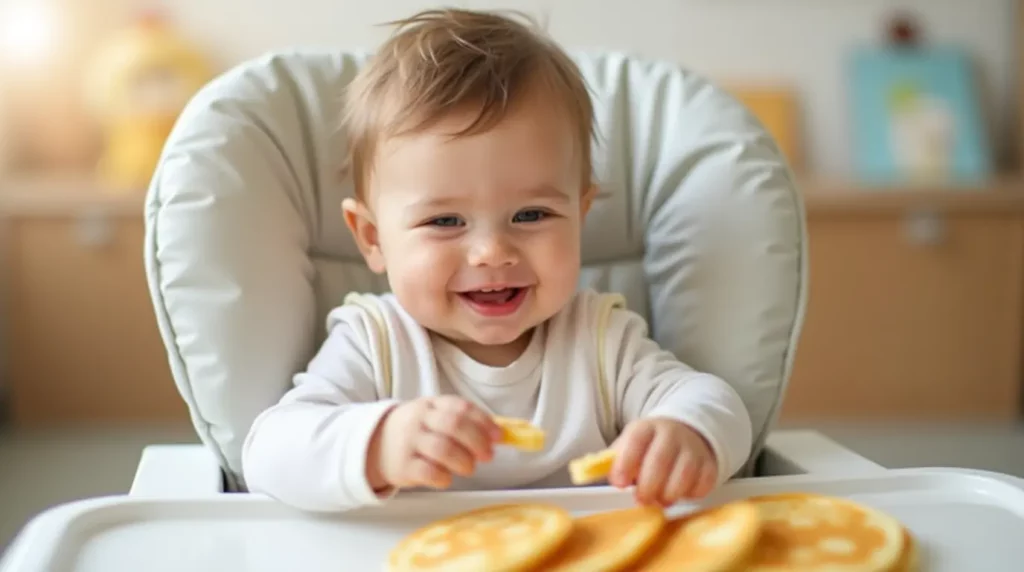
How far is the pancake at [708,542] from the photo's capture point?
689 mm

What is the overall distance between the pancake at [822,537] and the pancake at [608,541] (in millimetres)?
65

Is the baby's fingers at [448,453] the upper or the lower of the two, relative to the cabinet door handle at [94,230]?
upper

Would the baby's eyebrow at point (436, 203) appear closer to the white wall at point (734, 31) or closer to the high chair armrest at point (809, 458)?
the high chair armrest at point (809, 458)

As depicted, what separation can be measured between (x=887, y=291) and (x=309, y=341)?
1.82m

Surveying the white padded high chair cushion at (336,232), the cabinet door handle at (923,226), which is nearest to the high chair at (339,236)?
the white padded high chair cushion at (336,232)

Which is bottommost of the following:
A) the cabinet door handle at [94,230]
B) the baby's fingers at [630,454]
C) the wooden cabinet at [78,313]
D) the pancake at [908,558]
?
the wooden cabinet at [78,313]

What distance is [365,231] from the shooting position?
103cm

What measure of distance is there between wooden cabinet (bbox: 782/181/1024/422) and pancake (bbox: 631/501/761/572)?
184 centimetres

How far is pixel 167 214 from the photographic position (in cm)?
100

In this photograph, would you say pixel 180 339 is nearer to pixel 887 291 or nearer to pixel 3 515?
pixel 3 515

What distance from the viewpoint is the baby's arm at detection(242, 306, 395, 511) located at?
806 millimetres

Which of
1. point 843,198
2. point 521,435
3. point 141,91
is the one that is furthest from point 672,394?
point 141,91

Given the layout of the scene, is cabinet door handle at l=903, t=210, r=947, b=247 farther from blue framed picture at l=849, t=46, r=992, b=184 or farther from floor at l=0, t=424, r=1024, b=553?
floor at l=0, t=424, r=1024, b=553

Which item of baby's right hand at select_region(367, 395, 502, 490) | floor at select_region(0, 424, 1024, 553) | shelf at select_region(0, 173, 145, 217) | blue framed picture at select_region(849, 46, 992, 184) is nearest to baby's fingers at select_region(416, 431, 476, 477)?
baby's right hand at select_region(367, 395, 502, 490)
